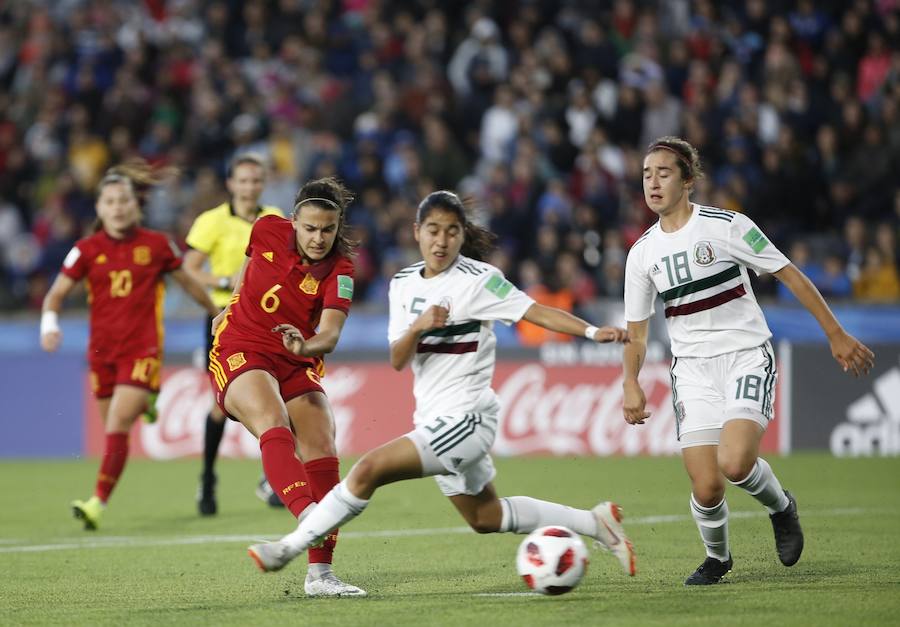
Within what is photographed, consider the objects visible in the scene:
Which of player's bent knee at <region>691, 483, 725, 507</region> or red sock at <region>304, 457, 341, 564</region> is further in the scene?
red sock at <region>304, 457, 341, 564</region>

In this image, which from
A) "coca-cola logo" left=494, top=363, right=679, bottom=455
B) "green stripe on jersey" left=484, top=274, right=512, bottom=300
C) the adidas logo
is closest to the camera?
"green stripe on jersey" left=484, top=274, right=512, bottom=300

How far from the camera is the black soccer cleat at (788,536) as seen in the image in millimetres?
7066

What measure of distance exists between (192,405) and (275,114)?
5.47 meters

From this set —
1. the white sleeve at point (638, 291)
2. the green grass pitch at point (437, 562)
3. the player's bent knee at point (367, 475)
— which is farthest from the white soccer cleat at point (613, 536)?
the player's bent knee at point (367, 475)

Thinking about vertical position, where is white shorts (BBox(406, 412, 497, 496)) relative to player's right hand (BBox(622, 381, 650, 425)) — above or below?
below

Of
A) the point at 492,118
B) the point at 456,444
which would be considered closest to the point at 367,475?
the point at 456,444

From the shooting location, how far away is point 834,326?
659cm

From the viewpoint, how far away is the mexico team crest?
6.82 m

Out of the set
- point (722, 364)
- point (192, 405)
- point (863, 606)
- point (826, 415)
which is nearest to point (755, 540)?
point (722, 364)

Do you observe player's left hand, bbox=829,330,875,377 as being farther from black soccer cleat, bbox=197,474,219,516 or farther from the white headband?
black soccer cleat, bbox=197,474,219,516

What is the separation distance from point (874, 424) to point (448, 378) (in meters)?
8.80

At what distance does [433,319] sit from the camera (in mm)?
6008

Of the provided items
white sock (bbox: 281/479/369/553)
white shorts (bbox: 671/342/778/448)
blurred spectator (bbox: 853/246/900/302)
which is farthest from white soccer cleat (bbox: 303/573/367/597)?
blurred spectator (bbox: 853/246/900/302)

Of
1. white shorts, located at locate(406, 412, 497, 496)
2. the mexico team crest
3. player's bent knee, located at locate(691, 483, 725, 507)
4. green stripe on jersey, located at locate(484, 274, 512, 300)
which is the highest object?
the mexico team crest
